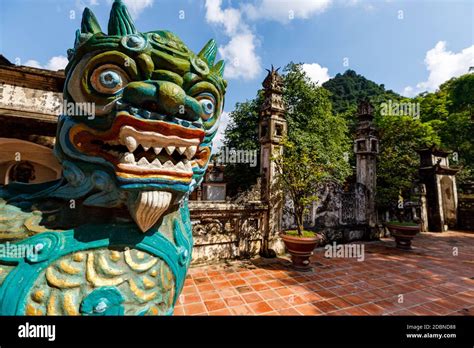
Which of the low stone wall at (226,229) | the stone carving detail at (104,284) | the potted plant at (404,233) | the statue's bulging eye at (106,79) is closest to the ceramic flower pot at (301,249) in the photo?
the low stone wall at (226,229)

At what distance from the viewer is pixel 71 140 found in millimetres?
1595

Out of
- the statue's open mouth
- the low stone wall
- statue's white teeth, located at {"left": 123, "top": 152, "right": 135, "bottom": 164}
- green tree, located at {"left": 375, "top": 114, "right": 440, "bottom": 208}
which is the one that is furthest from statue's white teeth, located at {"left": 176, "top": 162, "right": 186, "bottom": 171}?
green tree, located at {"left": 375, "top": 114, "right": 440, "bottom": 208}

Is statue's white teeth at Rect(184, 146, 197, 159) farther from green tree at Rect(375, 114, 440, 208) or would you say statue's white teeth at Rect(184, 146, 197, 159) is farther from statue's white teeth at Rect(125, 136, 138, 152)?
green tree at Rect(375, 114, 440, 208)

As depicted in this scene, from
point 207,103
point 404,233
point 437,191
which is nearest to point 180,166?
point 207,103

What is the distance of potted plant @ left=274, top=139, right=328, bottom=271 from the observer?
487 cm

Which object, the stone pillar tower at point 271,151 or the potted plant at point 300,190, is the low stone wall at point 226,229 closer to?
the stone pillar tower at point 271,151

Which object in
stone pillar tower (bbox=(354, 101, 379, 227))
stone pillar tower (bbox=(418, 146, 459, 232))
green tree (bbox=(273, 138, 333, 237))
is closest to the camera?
green tree (bbox=(273, 138, 333, 237))

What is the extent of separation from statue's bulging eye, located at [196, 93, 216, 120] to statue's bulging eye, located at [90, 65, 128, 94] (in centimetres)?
58

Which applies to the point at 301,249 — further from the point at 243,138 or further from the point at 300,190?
the point at 243,138

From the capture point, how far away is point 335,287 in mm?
4055

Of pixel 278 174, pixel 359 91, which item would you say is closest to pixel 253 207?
pixel 278 174

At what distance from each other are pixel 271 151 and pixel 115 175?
453cm

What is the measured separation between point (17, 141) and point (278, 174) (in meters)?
6.70
